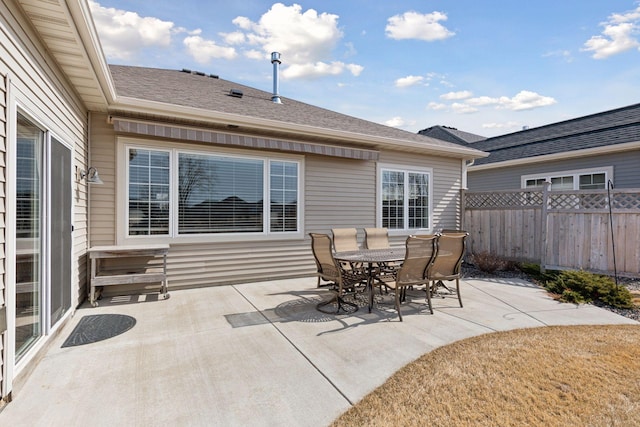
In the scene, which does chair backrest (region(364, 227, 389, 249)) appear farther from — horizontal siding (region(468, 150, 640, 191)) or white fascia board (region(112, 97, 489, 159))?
horizontal siding (region(468, 150, 640, 191))

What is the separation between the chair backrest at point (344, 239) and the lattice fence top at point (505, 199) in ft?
14.9

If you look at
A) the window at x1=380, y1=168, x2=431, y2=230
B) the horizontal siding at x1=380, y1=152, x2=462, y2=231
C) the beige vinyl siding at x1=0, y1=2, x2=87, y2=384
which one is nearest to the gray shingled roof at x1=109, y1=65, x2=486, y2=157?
the horizontal siding at x1=380, y1=152, x2=462, y2=231

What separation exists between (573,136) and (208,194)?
11471 mm

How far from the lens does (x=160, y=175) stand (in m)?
5.50

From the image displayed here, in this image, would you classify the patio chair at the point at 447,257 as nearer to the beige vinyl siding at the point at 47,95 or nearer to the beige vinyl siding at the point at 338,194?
the beige vinyl siding at the point at 338,194

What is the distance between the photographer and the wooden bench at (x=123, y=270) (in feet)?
15.1

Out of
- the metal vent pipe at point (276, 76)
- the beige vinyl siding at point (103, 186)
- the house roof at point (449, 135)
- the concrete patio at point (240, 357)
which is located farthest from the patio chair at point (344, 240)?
the house roof at point (449, 135)

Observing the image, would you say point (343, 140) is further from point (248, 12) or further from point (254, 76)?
point (254, 76)

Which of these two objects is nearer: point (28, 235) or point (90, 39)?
point (28, 235)

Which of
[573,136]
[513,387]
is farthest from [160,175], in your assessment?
[573,136]

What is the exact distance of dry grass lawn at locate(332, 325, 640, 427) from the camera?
84.3 inches

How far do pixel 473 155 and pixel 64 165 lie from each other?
8.72 meters

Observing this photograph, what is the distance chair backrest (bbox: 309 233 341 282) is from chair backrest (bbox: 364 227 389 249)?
1.85m

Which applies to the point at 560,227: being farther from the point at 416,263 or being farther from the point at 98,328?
the point at 98,328
